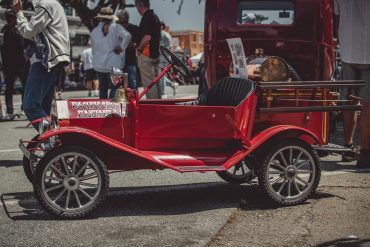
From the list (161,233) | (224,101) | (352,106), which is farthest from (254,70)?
(161,233)

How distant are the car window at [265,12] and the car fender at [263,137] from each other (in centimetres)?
295

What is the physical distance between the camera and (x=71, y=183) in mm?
4312

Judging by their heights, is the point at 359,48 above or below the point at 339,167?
above

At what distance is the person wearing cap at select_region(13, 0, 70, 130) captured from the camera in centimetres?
576

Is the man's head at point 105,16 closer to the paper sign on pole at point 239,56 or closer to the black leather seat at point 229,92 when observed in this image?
the black leather seat at point 229,92

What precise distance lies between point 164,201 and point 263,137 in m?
0.99

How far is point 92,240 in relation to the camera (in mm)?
3783

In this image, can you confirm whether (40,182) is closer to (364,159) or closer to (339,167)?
(339,167)

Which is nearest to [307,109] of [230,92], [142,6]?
[230,92]

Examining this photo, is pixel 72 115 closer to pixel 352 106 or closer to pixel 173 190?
pixel 173 190

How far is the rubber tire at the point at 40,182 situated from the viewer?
4.16m

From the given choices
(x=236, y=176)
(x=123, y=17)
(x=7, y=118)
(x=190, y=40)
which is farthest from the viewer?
(x=190, y=40)

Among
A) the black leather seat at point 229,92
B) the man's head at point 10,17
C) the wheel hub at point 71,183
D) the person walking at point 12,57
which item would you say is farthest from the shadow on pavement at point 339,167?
the man's head at point 10,17

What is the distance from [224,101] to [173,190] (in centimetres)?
94
